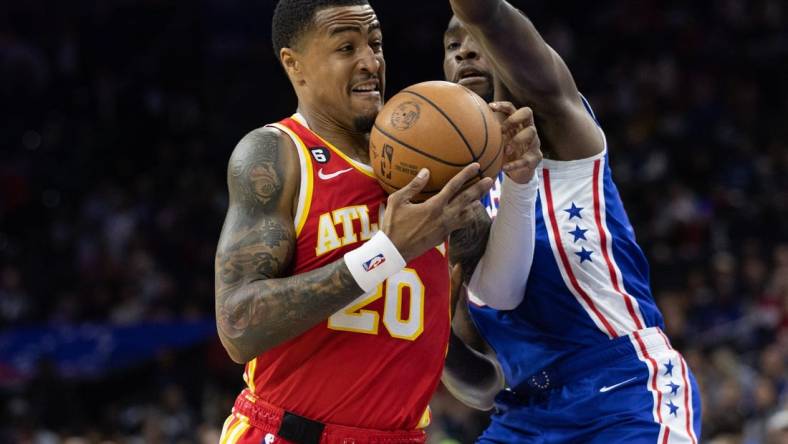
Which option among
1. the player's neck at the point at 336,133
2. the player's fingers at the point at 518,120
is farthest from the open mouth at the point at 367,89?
the player's fingers at the point at 518,120

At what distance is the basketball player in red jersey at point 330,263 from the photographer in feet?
11.5

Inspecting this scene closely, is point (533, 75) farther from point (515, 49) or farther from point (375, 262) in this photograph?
point (375, 262)

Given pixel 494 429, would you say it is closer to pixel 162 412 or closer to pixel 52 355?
pixel 162 412

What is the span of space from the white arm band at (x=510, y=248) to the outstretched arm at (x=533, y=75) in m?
0.22

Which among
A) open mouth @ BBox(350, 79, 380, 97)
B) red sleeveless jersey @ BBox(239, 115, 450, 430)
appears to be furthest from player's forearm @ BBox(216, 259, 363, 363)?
open mouth @ BBox(350, 79, 380, 97)

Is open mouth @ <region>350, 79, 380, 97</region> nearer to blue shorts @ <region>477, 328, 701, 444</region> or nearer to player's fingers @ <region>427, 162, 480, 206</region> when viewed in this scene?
player's fingers @ <region>427, 162, 480, 206</region>

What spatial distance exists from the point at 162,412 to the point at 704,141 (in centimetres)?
678

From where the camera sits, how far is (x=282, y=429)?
3754 millimetres

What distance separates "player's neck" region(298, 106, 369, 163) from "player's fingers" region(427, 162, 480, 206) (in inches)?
20.7

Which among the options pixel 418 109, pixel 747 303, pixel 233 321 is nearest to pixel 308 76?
pixel 418 109

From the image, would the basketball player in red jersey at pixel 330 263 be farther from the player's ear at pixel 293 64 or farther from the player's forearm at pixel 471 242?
the player's forearm at pixel 471 242

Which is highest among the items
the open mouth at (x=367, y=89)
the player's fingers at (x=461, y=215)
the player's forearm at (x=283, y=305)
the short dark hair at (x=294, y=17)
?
the short dark hair at (x=294, y=17)

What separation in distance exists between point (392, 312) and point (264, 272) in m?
0.49

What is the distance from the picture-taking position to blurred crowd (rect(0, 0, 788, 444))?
34.1ft
